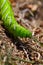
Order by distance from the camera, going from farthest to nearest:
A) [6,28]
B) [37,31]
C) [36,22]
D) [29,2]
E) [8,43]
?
[29,2] < [36,22] < [37,31] < [6,28] < [8,43]

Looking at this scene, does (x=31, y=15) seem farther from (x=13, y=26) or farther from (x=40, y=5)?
(x=13, y=26)

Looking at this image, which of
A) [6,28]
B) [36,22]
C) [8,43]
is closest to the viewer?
[8,43]

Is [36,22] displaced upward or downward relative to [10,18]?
downward

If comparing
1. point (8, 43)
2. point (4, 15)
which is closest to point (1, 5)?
point (4, 15)

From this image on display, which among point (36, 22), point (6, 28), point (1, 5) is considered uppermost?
point (1, 5)

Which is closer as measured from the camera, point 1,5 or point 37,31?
point 1,5

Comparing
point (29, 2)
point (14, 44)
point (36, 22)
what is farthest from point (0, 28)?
point (29, 2)
